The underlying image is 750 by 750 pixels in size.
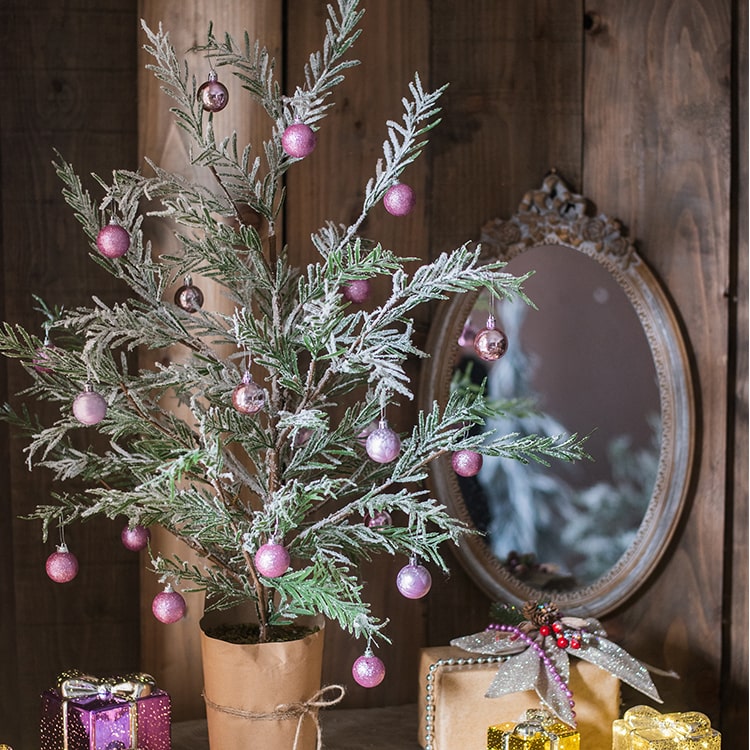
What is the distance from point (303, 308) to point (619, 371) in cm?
59

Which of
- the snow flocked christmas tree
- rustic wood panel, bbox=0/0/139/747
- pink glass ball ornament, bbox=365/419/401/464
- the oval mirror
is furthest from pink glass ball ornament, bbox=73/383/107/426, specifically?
the oval mirror

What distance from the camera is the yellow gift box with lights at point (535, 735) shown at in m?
1.12

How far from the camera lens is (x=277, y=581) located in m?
1.08

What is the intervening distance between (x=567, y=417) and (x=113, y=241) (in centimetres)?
71

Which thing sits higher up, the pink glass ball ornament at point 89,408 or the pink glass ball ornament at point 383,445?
the pink glass ball ornament at point 89,408

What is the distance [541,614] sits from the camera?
1.25 m

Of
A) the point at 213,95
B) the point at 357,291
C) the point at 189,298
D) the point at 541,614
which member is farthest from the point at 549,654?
the point at 213,95

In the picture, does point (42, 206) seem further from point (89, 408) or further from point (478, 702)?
point (478, 702)

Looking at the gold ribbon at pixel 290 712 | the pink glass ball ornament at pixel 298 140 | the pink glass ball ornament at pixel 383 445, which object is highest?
the pink glass ball ornament at pixel 298 140

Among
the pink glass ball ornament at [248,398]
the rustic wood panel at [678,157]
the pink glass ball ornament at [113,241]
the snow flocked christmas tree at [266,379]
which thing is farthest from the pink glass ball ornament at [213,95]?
the rustic wood panel at [678,157]

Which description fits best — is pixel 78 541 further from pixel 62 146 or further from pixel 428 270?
pixel 428 270

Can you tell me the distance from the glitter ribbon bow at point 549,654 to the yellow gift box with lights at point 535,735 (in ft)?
0.10

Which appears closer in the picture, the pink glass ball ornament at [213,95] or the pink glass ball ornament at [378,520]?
the pink glass ball ornament at [213,95]

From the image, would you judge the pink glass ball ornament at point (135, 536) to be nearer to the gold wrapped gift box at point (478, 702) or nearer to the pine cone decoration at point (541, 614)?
the gold wrapped gift box at point (478, 702)
